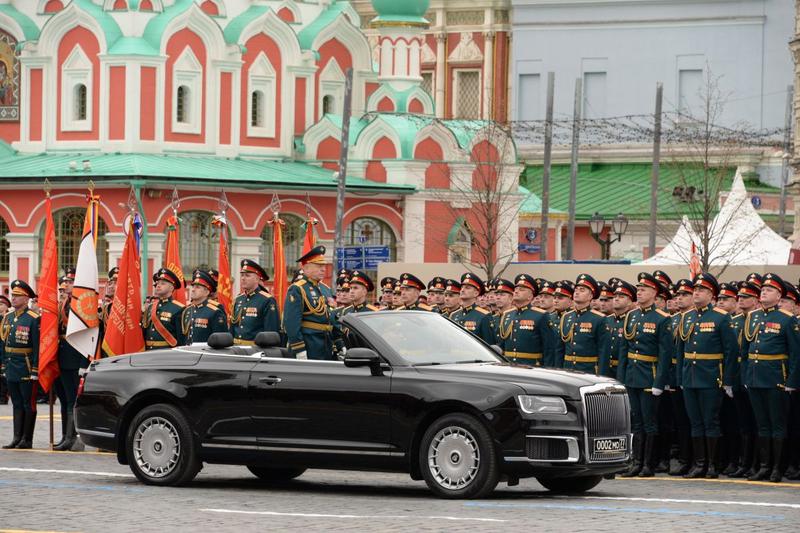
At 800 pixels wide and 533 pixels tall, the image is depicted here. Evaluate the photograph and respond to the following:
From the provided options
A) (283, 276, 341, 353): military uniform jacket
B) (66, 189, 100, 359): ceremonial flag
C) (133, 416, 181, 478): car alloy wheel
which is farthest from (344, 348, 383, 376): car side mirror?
(66, 189, 100, 359): ceremonial flag

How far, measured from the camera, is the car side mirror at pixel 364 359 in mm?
16188

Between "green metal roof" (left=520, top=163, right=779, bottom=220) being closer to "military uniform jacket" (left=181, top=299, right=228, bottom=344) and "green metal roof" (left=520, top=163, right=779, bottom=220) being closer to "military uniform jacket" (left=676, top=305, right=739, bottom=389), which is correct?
"military uniform jacket" (left=181, top=299, right=228, bottom=344)

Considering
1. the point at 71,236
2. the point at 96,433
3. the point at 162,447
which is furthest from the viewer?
the point at 71,236

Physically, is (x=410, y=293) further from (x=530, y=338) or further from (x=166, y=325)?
(x=166, y=325)

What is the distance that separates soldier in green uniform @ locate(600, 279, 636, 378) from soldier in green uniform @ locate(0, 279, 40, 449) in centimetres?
638

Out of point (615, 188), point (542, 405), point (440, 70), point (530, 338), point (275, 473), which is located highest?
point (440, 70)

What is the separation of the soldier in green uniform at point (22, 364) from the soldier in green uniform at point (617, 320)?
6377 mm

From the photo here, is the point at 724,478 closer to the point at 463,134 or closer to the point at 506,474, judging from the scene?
the point at 506,474

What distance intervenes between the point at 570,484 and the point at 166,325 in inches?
245

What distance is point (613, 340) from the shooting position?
799 inches

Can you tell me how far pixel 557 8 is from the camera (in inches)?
3081

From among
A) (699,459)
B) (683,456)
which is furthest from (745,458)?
(683,456)

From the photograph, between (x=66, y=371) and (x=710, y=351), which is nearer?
(x=710, y=351)

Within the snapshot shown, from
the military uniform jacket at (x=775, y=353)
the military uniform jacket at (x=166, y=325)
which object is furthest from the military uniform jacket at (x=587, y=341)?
the military uniform jacket at (x=166, y=325)
